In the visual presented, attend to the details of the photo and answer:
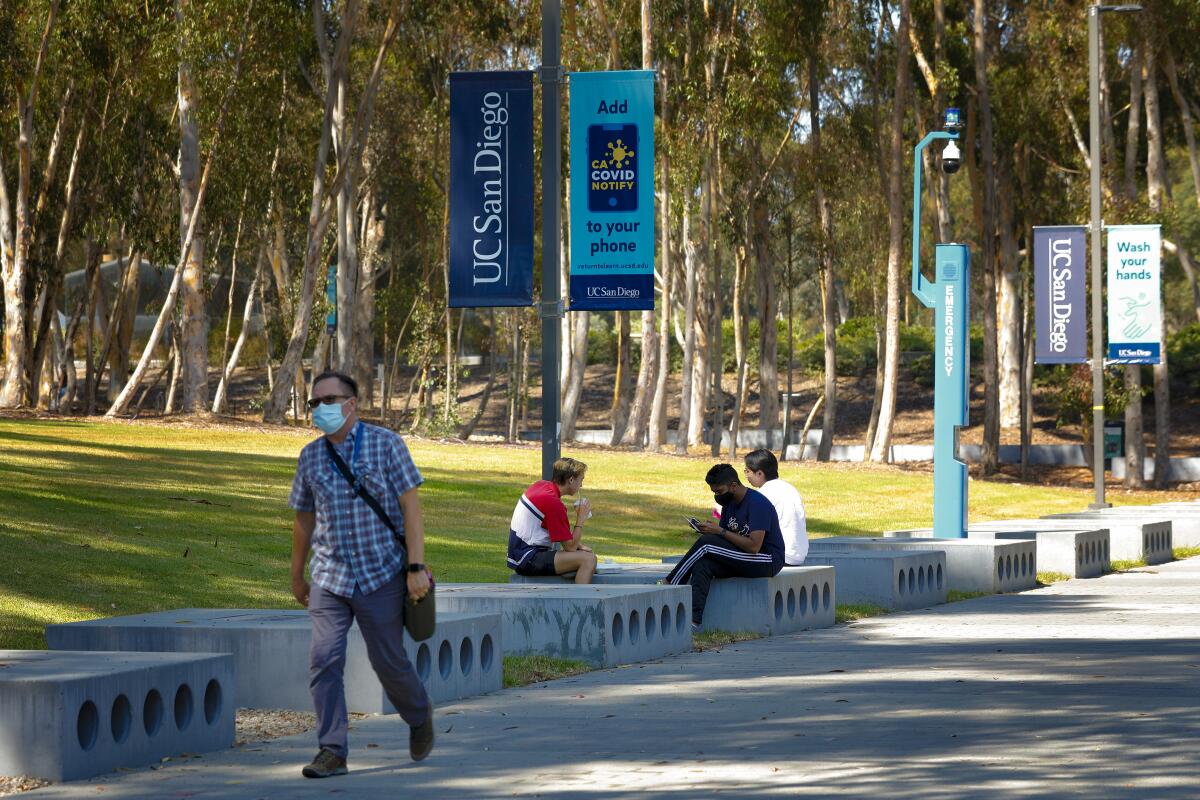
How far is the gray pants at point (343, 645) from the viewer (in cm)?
704

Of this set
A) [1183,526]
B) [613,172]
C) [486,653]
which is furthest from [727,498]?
[1183,526]

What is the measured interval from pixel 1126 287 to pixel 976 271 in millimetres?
34241

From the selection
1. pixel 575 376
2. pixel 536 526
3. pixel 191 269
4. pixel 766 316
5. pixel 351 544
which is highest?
pixel 191 269

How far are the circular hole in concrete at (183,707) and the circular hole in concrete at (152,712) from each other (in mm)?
126

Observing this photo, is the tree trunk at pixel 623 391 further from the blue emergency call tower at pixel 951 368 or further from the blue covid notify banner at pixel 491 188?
the blue covid notify banner at pixel 491 188

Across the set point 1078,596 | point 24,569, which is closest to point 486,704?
point 24,569

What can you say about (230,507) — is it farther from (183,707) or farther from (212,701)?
(183,707)

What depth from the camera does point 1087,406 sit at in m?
45.3

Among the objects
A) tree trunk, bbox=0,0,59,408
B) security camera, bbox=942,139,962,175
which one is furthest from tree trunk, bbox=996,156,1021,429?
security camera, bbox=942,139,962,175

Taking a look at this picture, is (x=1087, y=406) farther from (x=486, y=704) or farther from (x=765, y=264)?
(x=486, y=704)

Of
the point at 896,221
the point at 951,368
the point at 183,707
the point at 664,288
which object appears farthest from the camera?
the point at 664,288

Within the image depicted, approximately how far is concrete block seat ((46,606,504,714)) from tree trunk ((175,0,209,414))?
26.9 metres

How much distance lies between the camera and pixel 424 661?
9.02 metres

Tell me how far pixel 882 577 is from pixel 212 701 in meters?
9.00
